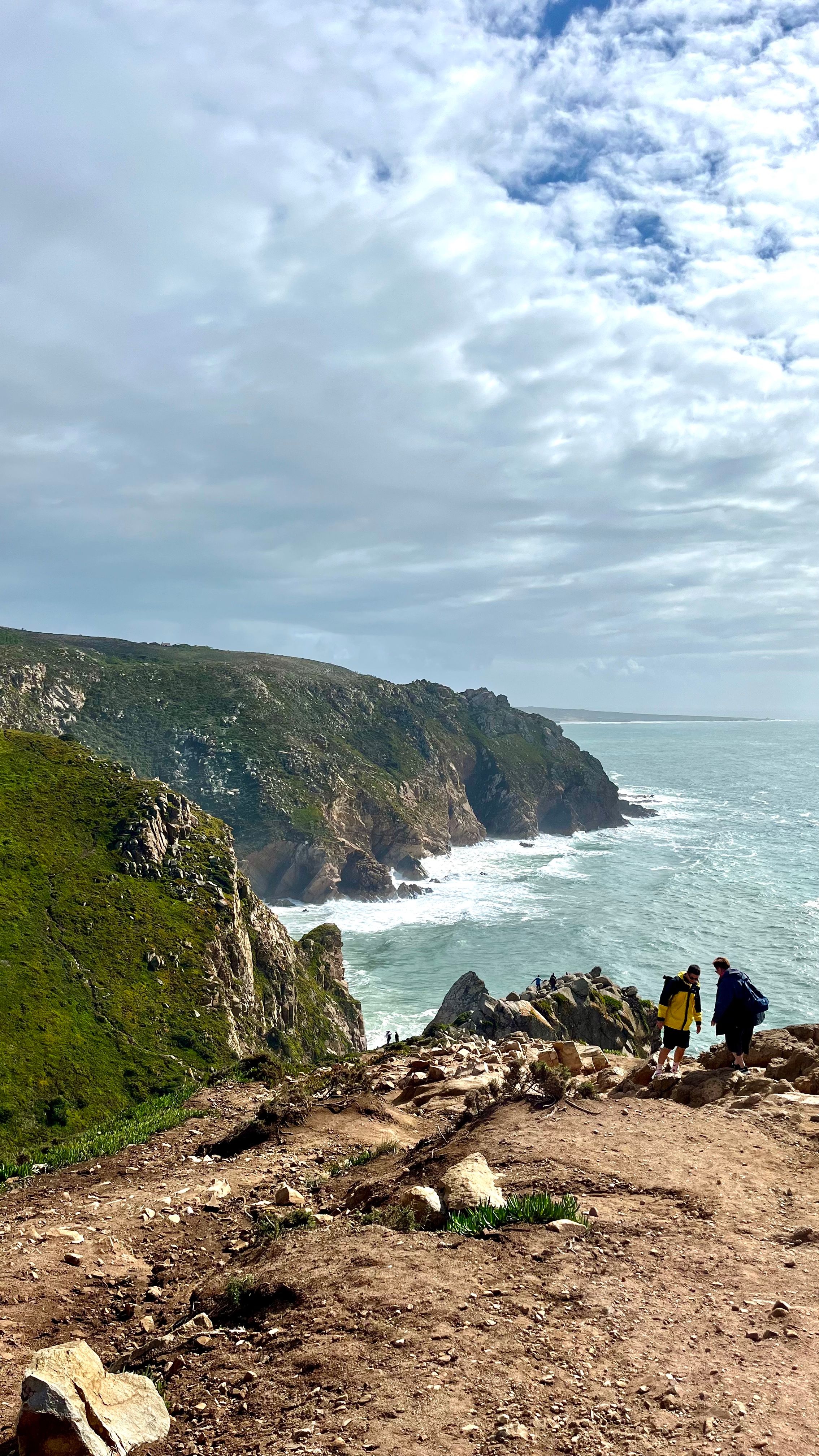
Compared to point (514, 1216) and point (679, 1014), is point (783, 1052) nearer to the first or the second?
point (679, 1014)

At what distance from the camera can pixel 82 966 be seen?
4269cm

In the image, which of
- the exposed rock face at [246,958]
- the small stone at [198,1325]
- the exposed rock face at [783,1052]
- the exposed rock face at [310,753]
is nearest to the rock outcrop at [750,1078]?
the exposed rock face at [783,1052]

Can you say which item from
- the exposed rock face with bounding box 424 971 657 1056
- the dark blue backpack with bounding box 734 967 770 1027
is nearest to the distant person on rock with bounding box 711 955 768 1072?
the dark blue backpack with bounding box 734 967 770 1027

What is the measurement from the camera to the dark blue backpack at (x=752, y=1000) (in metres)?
14.7

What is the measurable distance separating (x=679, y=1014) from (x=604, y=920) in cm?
7643

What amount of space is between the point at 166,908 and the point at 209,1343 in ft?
151

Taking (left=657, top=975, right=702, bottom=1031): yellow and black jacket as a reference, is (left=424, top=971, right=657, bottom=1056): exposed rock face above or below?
below

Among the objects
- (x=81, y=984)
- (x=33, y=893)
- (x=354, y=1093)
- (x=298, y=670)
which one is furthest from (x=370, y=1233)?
(x=298, y=670)

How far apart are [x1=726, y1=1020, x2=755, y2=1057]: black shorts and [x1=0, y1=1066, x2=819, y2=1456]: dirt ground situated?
283 cm

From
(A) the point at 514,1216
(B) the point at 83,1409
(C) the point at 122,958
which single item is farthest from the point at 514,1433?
(C) the point at 122,958

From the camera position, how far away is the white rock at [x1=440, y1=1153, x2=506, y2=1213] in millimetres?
9023

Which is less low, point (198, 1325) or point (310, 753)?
point (310, 753)

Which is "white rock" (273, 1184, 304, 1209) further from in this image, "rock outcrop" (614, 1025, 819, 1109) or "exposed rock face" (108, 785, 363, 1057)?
"exposed rock face" (108, 785, 363, 1057)

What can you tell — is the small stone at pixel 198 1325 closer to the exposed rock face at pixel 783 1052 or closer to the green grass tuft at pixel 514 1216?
the green grass tuft at pixel 514 1216
